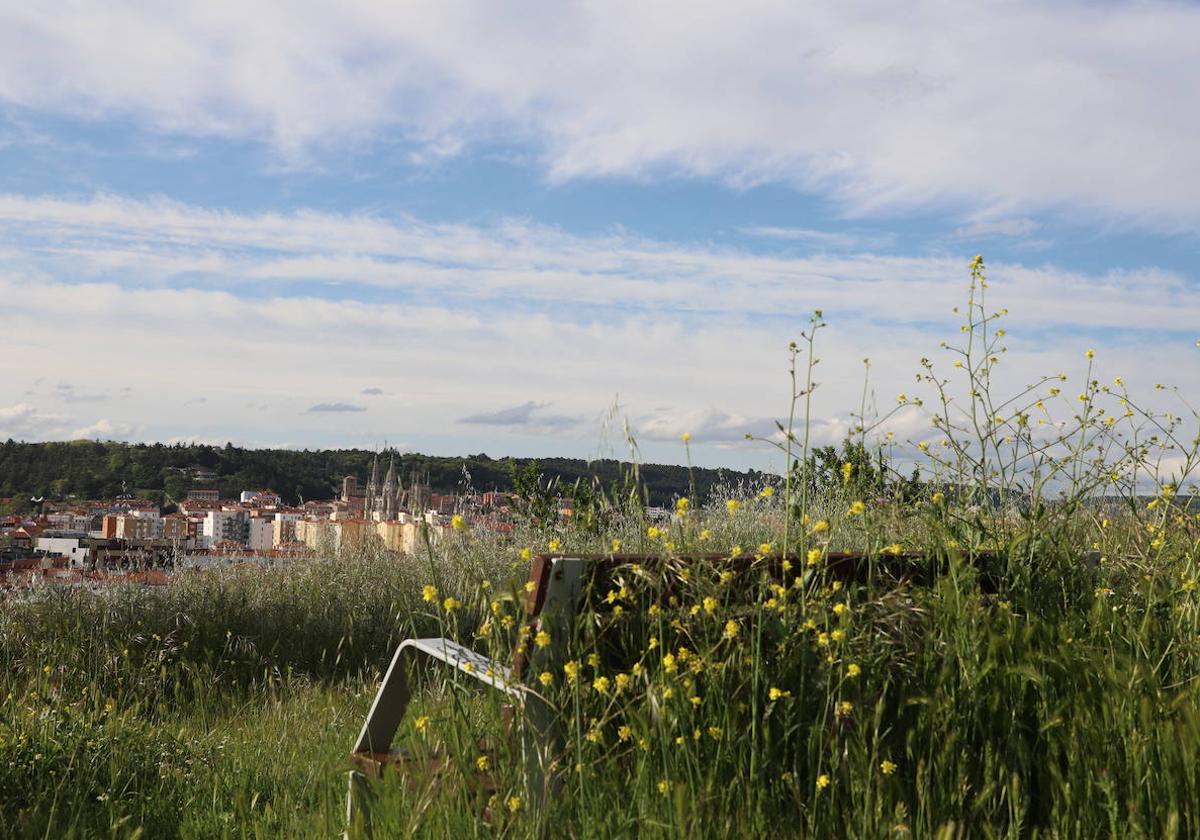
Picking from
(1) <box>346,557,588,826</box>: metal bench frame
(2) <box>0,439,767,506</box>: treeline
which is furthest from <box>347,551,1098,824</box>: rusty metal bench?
(2) <box>0,439,767,506</box>: treeline

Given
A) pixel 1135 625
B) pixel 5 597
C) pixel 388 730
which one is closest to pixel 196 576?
pixel 5 597

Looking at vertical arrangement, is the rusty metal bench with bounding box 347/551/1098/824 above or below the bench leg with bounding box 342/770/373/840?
above

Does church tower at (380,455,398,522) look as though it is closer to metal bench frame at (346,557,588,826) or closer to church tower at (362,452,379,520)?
church tower at (362,452,379,520)

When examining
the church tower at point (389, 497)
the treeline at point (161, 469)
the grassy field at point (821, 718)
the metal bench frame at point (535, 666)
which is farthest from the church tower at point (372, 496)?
the treeline at point (161, 469)

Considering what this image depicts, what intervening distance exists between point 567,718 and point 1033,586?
71.0 inches

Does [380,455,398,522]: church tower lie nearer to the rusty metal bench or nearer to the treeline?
the rusty metal bench

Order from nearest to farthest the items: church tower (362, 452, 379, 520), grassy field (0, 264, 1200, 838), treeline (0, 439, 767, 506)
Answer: grassy field (0, 264, 1200, 838)
church tower (362, 452, 379, 520)
treeline (0, 439, 767, 506)

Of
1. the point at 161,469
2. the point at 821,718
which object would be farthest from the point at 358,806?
the point at 161,469

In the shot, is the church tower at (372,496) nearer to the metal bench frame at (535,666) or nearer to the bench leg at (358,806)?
the bench leg at (358,806)

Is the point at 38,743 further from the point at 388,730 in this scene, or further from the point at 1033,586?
the point at 1033,586

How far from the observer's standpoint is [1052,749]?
3.00m

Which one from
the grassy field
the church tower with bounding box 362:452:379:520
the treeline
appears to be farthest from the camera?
the treeline

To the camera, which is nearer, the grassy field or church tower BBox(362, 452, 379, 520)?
the grassy field

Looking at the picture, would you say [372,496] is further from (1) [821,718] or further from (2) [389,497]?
(1) [821,718]
